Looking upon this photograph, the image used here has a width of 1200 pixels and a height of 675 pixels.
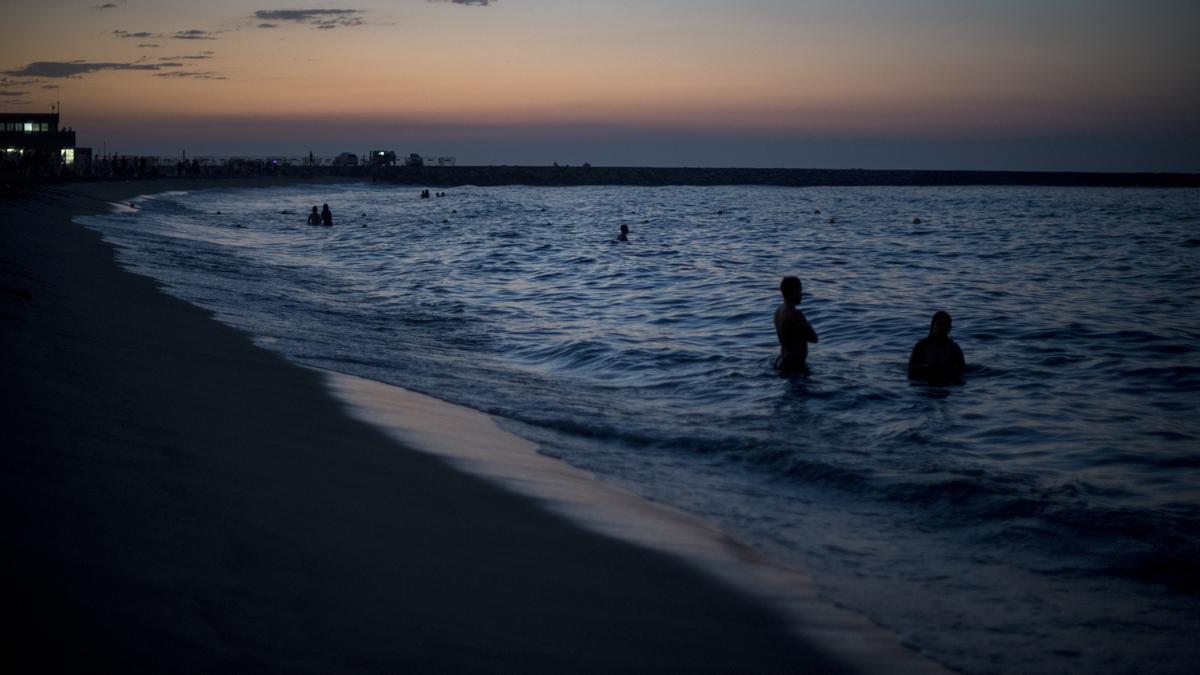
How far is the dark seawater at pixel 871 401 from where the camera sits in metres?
5.36

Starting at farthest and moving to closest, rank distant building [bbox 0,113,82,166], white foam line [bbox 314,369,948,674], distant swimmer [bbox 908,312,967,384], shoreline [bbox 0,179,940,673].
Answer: distant building [bbox 0,113,82,166], distant swimmer [bbox 908,312,967,384], white foam line [bbox 314,369,948,674], shoreline [bbox 0,179,940,673]

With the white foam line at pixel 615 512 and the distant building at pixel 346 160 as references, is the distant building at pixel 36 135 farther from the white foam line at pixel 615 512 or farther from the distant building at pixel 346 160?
the white foam line at pixel 615 512

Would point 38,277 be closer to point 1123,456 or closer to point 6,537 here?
point 6,537

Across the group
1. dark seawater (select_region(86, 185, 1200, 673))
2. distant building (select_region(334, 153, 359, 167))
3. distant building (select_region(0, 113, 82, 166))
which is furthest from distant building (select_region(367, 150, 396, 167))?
dark seawater (select_region(86, 185, 1200, 673))

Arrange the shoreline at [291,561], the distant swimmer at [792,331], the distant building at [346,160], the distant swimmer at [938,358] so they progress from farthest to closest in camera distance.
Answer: the distant building at [346,160] < the distant swimmer at [792,331] < the distant swimmer at [938,358] < the shoreline at [291,561]

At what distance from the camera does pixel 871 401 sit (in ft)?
34.3

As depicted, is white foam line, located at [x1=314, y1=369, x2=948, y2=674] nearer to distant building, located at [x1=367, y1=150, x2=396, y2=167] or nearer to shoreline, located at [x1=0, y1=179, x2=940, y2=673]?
shoreline, located at [x1=0, y1=179, x2=940, y2=673]

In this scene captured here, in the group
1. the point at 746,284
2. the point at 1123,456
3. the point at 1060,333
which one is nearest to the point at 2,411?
the point at 1123,456

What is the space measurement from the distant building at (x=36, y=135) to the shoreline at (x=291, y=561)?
335ft

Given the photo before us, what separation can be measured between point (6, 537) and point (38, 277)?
9.66 meters

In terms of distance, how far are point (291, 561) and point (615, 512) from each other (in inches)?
100

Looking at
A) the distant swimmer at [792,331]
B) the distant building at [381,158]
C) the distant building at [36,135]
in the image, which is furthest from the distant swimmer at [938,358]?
the distant building at [381,158]

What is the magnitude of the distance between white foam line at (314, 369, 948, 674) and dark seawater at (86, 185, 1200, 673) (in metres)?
0.22

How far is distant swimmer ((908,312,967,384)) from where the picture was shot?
37.1 feet
